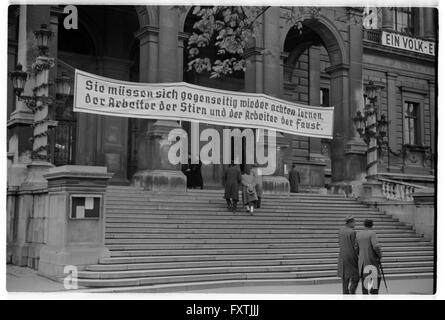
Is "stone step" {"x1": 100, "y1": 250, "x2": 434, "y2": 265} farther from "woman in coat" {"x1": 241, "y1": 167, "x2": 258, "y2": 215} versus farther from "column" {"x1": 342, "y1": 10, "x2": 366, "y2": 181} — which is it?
"column" {"x1": 342, "y1": 10, "x2": 366, "y2": 181}

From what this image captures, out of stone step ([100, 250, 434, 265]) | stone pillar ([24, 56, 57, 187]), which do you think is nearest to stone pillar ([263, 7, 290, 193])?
stone step ([100, 250, 434, 265])

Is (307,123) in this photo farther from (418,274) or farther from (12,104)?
(12,104)

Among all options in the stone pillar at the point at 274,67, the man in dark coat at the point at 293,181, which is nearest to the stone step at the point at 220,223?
the stone pillar at the point at 274,67

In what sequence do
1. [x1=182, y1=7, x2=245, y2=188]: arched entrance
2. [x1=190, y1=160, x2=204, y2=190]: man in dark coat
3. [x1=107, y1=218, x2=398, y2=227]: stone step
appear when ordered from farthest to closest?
[x1=182, y1=7, x2=245, y2=188]: arched entrance, [x1=190, y1=160, x2=204, y2=190]: man in dark coat, [x1=107, y1=218, x2=398, y2=227]: stone step

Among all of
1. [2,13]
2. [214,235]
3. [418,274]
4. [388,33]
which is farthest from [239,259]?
[388,33]

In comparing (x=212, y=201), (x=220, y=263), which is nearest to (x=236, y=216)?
(x=212, y=201)

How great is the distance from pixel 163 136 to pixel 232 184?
2823 mm

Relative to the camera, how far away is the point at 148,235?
1441cm

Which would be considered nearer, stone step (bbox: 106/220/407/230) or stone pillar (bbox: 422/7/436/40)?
stone pillar (bbox: 422/7/436/40)

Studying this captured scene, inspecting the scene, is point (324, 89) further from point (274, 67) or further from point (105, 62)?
point (105, 62)

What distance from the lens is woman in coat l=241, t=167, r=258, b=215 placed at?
1716cm

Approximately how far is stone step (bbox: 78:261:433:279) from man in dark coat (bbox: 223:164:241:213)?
331 centimetres

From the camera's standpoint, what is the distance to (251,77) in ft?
70.5

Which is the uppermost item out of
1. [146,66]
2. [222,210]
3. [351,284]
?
[146,66]
